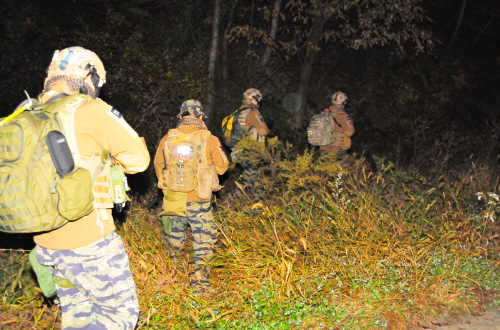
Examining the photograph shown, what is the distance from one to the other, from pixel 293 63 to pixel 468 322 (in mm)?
11623

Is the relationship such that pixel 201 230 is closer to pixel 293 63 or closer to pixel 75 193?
pixel 75 193

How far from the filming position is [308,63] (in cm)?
1238

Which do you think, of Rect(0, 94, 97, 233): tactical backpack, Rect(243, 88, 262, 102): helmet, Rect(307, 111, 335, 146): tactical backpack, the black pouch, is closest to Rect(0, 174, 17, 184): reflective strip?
Rect(0, 94, 97, 233): tactical backpack

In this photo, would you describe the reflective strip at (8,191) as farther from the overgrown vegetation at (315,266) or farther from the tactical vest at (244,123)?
the tactical vest at (244,123)

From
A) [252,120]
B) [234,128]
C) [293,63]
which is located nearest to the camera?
[252,120]

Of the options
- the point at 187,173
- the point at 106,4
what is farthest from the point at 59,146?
the point at 106,4

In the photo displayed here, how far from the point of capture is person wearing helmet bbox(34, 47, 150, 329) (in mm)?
2691

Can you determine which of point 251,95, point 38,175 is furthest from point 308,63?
point 38,175

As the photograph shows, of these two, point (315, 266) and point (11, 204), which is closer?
point (11, 204)

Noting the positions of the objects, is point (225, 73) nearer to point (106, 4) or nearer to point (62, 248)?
point (106, 4)

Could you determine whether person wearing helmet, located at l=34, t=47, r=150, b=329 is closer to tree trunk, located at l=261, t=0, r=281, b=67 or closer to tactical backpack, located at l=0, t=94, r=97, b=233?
tactical backpack, located at l=0, t=94, r=97, b=233

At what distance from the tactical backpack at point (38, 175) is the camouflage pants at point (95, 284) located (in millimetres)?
275

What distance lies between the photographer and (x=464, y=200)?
670 cm

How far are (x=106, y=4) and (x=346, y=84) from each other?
775cm
